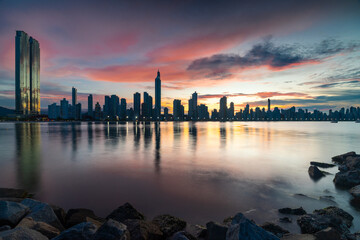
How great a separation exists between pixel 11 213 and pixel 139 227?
4.52m

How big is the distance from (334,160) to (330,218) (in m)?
18.9

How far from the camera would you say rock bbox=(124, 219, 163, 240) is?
5668 mm

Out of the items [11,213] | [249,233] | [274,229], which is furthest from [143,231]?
[274,229]

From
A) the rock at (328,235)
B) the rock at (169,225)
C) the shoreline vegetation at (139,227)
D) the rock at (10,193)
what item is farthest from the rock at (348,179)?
the rock at (10,193)

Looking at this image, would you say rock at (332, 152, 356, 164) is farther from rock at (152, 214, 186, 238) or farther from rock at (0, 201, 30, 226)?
rock at (0, 201, 30, 226)

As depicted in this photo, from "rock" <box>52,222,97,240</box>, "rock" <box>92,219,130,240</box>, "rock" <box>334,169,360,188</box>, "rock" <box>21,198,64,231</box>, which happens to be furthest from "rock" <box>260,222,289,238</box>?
"rock" <box>334,169,360,188</box>

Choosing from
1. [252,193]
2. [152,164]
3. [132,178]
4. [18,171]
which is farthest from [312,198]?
[18,171]

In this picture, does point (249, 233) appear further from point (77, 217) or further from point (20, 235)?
point (77, 217)

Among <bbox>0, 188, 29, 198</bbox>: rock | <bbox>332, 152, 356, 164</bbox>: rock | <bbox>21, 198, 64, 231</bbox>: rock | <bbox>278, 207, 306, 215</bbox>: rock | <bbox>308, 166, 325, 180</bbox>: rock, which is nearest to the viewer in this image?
<bbox>21, 198, 64, 231</bbox>: rock

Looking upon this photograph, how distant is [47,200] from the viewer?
35.1 feet

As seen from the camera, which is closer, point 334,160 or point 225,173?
point 225,173

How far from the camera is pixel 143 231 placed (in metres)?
5.82

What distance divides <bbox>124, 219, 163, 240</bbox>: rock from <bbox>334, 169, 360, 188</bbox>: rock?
532 inches

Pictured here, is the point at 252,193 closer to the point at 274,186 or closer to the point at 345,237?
the point at 274,186
